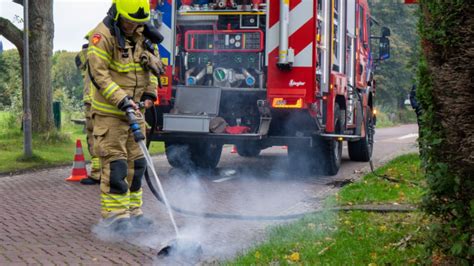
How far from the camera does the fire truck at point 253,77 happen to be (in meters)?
9.43

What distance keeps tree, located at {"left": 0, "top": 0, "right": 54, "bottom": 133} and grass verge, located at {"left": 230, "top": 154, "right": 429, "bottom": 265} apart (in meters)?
8.22

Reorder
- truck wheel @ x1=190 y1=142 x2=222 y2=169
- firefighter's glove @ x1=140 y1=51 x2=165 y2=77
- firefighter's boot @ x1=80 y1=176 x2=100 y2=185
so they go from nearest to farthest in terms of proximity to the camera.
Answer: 1. firefighter's glove @ x1=140 y1=51 x2=165 y2=77
2. firefighter's boot @ x1=80 y1=176 x2=100 y2=185
3. truck wheel @ x1=190 y1=142 x2=222 y2=169

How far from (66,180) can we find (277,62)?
327cm

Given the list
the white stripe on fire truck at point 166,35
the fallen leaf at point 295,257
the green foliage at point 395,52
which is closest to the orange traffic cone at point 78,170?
the white stripe on fire truck at point 166,35

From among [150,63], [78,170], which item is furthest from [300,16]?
[150,63]

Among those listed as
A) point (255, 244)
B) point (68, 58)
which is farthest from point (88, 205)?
point (68, 58)

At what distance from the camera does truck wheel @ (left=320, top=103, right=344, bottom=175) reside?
1021 cm

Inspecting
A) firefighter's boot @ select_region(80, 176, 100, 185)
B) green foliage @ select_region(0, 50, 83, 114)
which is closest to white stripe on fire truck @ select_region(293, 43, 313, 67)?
firefighter's boot @ select_region(80, 176, 100, 185)

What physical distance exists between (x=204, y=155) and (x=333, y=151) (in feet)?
6.58

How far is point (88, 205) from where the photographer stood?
24.5ft

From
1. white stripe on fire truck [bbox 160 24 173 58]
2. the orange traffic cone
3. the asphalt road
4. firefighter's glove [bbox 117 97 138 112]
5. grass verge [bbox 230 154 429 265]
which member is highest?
white stripe on fire truck [bbox 160 24 173 58]

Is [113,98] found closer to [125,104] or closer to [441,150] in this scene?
[125,104]

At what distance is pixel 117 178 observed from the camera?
5.84 m

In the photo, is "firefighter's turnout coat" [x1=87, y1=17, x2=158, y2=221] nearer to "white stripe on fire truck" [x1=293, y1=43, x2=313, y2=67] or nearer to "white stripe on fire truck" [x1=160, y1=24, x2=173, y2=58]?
"white stripe on fire truck" [x1=293, y1=43, x2=313, y2=67]
